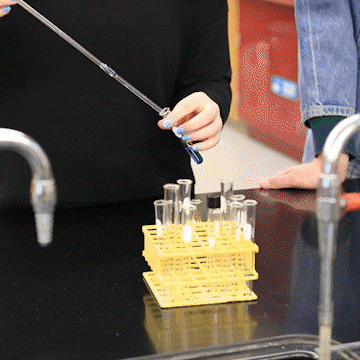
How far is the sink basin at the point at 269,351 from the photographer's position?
0.94 metres

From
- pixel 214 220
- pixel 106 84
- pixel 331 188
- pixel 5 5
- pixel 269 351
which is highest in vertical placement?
pixel 5 5

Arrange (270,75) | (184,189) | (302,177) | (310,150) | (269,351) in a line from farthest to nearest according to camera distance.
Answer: (270,75)
(310,150)
(302,177)
(184,189)
(269,351)

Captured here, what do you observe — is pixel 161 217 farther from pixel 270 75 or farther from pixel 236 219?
pixel 270 75

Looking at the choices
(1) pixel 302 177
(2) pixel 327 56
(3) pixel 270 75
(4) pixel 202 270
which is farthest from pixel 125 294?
(3) pixel 270 75

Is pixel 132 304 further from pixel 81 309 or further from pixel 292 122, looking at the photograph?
pixel 292 122

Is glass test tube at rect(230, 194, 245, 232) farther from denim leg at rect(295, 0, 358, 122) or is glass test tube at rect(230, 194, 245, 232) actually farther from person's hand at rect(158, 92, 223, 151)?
denim leg at rect(295, 0, 358, 122)

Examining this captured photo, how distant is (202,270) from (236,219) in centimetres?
10

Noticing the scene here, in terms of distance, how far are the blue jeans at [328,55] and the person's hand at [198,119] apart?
0.29 meters

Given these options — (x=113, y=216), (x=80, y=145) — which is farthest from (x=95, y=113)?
(x=113, y=216)

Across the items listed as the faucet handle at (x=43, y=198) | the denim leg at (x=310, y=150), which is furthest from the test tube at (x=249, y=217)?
the denim leg at (x=310, y=150)

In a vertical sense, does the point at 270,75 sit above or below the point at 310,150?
Answer: above

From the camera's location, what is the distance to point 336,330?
39.4 inches

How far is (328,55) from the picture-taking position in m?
1.70

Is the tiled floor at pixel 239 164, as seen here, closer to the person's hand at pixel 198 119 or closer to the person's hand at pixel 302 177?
the person's hand at pixel 302 177
